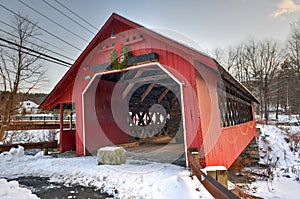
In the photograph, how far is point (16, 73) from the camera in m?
13.0

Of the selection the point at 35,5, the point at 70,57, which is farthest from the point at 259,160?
the point at 35,5

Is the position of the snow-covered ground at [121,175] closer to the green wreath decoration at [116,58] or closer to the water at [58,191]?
the water at [58,191]

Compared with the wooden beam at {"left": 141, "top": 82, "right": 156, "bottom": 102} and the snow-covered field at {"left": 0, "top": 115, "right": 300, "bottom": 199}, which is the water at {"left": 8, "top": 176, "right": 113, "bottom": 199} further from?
the wooden beam at {"left": 141, "top": 82, "right": 156, "bottom": 102}

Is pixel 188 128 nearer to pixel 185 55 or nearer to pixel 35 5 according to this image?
pixel 185 55

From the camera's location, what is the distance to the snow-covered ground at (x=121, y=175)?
143 inches

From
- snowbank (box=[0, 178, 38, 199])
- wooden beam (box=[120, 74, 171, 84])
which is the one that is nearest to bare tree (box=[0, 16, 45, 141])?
wooden beam (box=[120, 74, 171, 84])

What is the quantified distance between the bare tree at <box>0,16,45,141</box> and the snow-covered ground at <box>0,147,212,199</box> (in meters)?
6.56

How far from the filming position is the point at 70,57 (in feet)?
32.5

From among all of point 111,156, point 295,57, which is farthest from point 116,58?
point 295,57

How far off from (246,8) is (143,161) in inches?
345

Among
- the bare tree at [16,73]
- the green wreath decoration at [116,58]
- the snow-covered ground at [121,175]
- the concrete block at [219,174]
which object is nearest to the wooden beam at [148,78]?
the green wreath decoration at [116,58]

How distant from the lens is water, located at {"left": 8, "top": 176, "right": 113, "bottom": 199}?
3.69 meters

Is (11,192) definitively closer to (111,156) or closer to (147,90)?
(111,156)

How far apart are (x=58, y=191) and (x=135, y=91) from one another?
21.1ft
